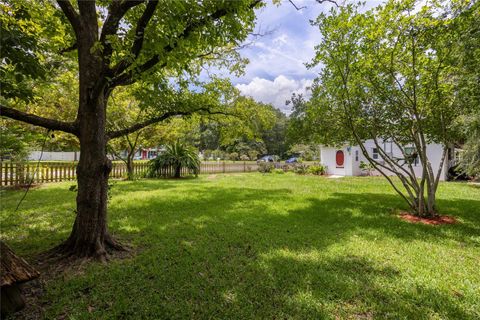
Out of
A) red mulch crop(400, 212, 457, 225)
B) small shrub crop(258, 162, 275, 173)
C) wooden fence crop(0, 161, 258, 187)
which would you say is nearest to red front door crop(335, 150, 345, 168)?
small shrub crop(258, 162, 275, 173)

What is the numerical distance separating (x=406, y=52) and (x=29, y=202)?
34.0ft

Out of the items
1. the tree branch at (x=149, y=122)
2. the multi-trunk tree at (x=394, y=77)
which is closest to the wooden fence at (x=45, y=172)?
the tree branch at (x=149, y=122)

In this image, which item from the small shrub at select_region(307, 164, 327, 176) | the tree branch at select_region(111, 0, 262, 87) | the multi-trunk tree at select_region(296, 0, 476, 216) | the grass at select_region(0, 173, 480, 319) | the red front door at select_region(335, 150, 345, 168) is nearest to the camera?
the grass at select_region(0, 173, 480, 319)

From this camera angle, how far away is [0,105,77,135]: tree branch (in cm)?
290

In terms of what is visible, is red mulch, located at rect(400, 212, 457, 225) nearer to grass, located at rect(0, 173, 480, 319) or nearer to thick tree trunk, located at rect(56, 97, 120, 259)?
grass, located at rect(0, 173, 480, 319)

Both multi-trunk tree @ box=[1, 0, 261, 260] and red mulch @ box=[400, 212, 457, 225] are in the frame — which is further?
red mulch @ box=[400, 212, 457, 225]

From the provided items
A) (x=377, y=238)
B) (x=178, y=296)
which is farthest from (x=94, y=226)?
(x=377, y=238)

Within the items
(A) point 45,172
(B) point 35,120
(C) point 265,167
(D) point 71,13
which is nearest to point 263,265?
(B) point 35,120

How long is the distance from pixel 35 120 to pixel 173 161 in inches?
429

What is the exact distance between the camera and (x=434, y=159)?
1454 centimetres

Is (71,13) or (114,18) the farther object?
(71,13)

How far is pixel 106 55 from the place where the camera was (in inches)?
116

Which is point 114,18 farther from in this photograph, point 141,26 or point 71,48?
point 71,48

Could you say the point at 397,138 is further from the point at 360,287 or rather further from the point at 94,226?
the point at 94,226
